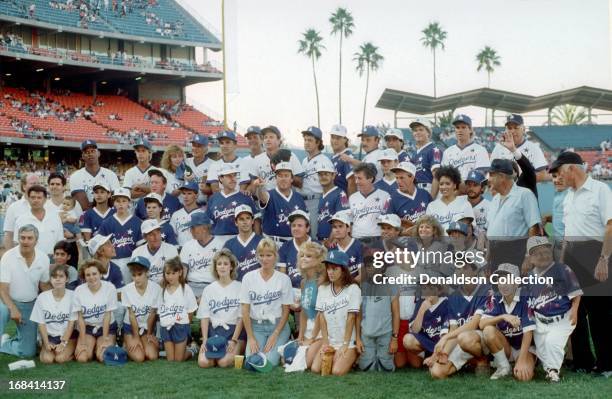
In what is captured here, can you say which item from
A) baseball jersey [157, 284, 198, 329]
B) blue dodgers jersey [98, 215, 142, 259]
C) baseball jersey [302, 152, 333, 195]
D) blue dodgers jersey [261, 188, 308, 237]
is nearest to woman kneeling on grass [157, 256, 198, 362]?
Result: baseball jersey [157, 284, 198, 329]

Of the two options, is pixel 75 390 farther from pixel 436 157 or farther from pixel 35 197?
pixel 436 157

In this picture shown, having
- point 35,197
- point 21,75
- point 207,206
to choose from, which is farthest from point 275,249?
point 21,75

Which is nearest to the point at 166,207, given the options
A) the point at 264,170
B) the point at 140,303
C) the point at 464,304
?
the point at 264,170

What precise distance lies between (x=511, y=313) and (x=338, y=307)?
5.17 feet

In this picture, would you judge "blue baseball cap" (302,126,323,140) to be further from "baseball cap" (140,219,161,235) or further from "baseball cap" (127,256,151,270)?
"baseball cap" (127,256,151,270)

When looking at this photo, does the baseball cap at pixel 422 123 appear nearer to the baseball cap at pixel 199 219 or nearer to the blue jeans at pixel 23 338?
the baseball cap at pixel 199 219

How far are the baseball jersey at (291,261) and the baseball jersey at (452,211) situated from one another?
1.51 m

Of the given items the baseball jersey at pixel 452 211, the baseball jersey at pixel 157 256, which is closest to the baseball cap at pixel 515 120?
the baseball jersey at pixel 452 211

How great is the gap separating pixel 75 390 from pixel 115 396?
20.0 inches

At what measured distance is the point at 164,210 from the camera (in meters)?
8.84

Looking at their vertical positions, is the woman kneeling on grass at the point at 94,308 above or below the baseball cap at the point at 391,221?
below

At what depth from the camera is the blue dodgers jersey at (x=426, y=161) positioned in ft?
28.4

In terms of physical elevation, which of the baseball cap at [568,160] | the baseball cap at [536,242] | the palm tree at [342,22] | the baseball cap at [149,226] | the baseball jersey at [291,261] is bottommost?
the baseball jersey at [291,261]

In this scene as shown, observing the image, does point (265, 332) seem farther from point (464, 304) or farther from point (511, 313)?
point (511, 313)
